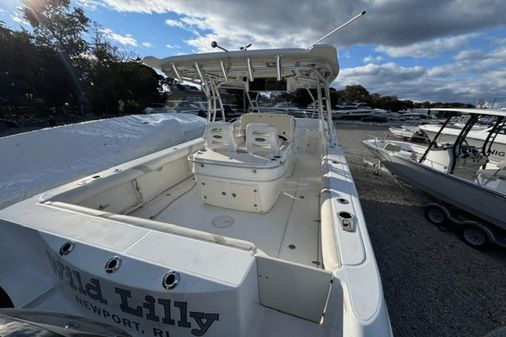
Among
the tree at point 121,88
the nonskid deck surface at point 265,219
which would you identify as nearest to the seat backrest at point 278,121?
the nonskid deck surface at point 265,219

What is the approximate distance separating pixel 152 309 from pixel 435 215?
4301 mm

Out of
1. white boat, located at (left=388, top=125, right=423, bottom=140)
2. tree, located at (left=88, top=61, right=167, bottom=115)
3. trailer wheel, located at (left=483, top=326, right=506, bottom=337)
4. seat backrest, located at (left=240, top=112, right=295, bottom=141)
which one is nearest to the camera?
trailer wheel, located at (left=483, top=326, right=506, bottom=337)

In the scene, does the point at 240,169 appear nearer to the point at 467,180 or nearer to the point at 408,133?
the point at 467,180

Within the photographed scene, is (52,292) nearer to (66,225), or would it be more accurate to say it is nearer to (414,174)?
(66,225)

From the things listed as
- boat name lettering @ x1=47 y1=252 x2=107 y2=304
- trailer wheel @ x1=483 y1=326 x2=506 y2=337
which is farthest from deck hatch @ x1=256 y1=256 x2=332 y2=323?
trailer wheel @ x1=483 y1=326 x2=506 y2=337

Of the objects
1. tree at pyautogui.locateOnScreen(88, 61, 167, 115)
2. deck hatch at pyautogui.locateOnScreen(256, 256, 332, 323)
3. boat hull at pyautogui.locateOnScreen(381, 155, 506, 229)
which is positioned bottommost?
boat hull at pyautogui.locateOnScreen(381, 155, 506, 229)

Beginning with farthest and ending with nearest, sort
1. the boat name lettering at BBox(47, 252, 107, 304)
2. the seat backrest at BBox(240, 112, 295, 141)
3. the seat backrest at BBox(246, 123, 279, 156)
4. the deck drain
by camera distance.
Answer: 1. the seat backrest at BBox(240, 112, 295, 141)
2. the seat backrest at BBox(246, 123, 279, 156)
3. the deck drain
4. the boat name lettering at BBox(47, 252, 107, 304)

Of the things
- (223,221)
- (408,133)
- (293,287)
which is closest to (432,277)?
(293,287)

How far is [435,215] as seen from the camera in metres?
3.53

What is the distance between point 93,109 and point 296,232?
2044 centimetres

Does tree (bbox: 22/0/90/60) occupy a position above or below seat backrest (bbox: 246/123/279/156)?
above

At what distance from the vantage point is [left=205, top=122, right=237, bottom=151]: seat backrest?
102 inches

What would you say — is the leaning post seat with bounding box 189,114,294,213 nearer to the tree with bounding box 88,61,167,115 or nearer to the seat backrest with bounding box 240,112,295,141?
the seat backrest with bounding box 240,112,295,141

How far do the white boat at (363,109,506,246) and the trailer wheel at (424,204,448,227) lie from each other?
0.22m
